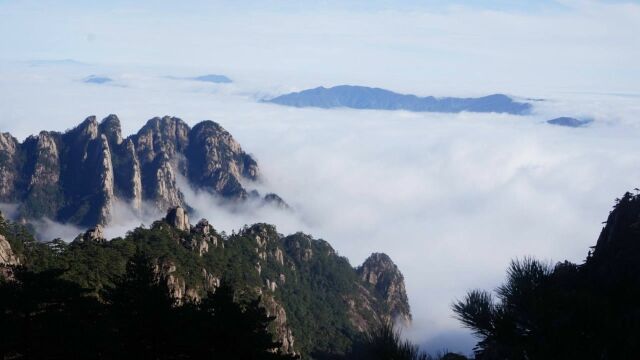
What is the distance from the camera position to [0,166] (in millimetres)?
170750

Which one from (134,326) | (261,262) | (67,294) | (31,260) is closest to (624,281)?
(134,326)

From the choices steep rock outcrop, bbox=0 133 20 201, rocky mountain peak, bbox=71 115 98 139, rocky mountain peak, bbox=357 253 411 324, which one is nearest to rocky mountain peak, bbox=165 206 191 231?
rocky mountain peak, bbox=357 253 411 324

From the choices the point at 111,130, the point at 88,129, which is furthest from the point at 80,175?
the point at 111,130

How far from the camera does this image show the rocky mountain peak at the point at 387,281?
135000mm

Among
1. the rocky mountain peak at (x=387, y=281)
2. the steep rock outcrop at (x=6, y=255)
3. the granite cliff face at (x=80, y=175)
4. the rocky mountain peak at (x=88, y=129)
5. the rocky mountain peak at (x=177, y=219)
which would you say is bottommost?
the rocky mountain peak at (x=387, y=281)

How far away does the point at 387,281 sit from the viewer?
137 metres

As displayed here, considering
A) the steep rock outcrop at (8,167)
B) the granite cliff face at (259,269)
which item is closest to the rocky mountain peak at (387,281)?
the granite cliff face at (259,269)

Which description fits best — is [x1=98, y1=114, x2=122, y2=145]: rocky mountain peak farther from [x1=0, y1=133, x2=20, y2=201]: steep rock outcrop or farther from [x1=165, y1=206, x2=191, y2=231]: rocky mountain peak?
[x1=165, y1=206, x2=191, y2=231]: rocky mountain peak

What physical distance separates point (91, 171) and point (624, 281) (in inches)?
7319

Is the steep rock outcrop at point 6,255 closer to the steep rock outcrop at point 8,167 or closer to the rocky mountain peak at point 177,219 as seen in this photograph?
the rocky mountain peak at point 177,219

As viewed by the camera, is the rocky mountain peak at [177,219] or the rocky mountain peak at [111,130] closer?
the rocky mountain peak at [177,219]

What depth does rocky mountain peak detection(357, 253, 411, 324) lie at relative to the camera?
135 meters

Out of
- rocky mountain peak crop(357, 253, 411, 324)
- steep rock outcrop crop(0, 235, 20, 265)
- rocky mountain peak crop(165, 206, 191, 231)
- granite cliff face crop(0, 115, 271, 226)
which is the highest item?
granite cliff face crop(0, 115, 271, 226)

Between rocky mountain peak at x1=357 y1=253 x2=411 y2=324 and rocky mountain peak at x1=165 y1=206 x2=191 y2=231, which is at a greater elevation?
rocky mountain peak at x1=165 y1=206 x2=191 y2=231
